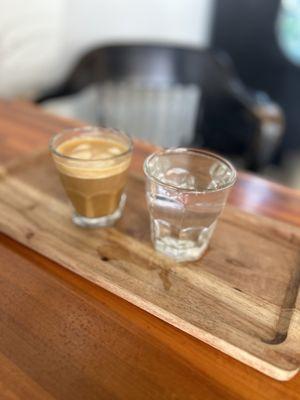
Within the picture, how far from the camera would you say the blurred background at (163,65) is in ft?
3.92

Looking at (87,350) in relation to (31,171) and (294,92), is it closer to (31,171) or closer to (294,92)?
(31,171)

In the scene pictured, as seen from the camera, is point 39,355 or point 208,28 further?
point 208,28

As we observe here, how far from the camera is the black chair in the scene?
1.19 metres

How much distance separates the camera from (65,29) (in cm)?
130

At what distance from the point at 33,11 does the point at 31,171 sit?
71 cm

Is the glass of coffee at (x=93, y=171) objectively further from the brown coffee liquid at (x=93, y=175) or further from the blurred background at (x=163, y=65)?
the blurred background at (x=163, y=65)

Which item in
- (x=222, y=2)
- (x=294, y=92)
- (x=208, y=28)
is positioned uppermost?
(x=222, y=2)

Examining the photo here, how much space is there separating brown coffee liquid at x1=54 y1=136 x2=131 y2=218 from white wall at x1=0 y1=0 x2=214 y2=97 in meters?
0.73

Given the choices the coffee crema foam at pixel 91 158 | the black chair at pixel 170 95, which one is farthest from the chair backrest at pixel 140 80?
the coffee crema foam at pixel 91 158

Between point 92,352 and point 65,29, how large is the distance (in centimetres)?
115

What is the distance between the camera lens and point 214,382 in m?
0.38

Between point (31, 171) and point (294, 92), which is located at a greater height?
point (31, 171)

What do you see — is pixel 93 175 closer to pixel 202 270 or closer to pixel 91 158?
pixel 91 158

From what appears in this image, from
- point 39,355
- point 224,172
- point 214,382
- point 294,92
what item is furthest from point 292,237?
point 294,92
